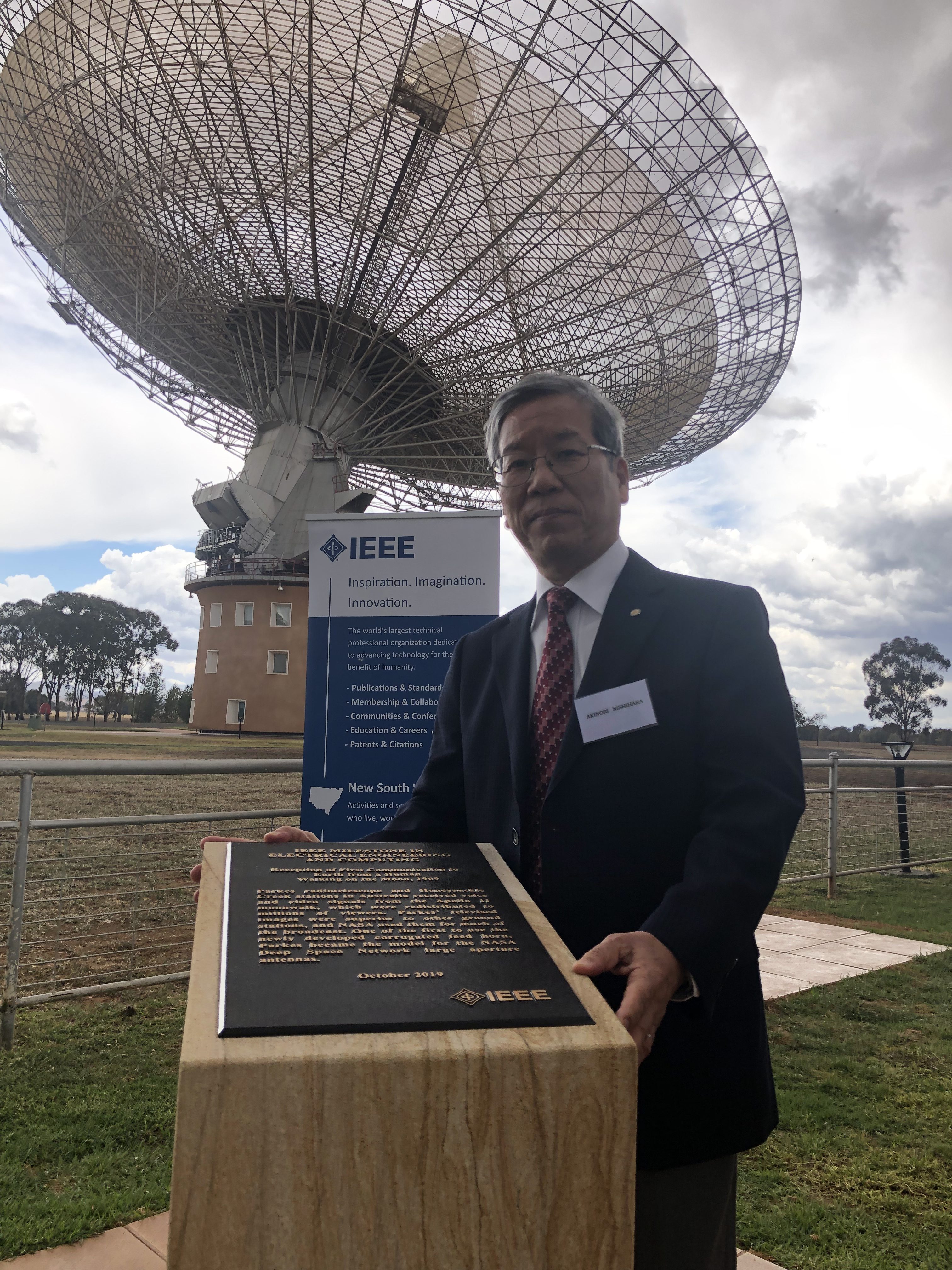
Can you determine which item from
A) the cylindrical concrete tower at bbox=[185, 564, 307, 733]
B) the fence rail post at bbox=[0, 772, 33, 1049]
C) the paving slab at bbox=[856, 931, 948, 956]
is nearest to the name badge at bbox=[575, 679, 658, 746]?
the fence rail post at bbox=[0, 772, 33, 1049]

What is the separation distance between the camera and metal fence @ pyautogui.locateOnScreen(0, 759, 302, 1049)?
190 inches

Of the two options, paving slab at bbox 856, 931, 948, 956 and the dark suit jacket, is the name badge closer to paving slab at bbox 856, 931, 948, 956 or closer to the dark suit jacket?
the dark suit jacket

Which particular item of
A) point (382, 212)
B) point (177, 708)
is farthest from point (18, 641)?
point (382, 212)

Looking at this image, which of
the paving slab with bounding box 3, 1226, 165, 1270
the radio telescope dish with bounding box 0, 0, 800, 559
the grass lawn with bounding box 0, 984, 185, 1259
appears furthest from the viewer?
the radio telescope dish with bounding box 0, 0, 800, 559

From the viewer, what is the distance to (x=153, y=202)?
24.2m

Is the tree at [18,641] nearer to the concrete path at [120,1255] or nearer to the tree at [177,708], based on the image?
the tree at [177,708]

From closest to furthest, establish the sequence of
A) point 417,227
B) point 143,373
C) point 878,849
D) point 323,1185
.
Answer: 1. point 323,1185
2. point 878,849
3. point 417,227
4. point 143,373

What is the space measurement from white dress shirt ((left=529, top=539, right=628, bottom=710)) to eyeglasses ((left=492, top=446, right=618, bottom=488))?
0.22 metres

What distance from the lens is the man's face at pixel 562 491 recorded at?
2.08 meters

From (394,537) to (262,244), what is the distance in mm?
25287

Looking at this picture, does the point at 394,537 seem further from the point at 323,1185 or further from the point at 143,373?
the point at 143,373

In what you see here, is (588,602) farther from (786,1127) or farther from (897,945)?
(897,945)

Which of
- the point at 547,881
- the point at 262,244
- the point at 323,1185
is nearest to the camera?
the point at 323,1185

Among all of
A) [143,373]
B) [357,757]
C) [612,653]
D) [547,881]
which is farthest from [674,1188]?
[143,373]
